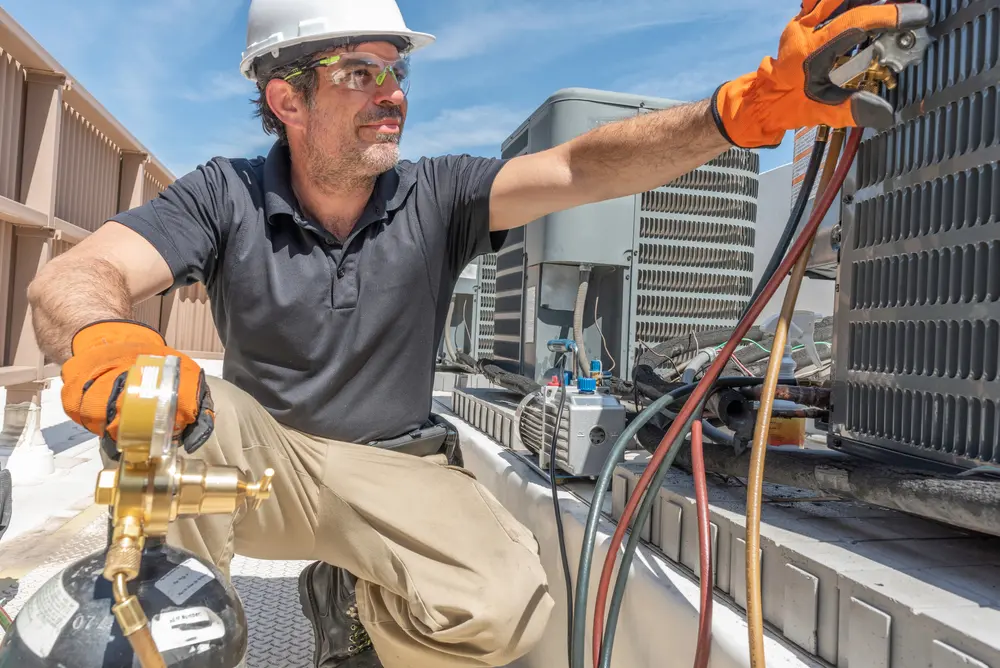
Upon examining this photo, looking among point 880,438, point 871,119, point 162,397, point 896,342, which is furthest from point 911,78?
point 162,397

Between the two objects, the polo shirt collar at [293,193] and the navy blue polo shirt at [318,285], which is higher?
the polo shirt collar at [293,193]

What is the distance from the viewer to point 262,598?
218 centimetres

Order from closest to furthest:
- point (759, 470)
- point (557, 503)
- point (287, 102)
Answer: point (759, 470), point (557, 503), point (287, 102)

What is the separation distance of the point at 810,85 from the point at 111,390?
1.04 meters

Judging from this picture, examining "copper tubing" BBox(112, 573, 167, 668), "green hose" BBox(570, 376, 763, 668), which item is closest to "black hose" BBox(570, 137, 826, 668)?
"green hose" BBox(570, 376, 763, 668)

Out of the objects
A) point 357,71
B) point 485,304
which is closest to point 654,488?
point 357,71

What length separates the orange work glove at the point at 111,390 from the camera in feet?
2.93

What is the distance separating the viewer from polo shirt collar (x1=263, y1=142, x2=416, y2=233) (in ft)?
6.06

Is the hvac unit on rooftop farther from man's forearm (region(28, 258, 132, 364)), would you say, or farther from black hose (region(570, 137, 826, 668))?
man's forearm (region(28, 258, 132, 364))

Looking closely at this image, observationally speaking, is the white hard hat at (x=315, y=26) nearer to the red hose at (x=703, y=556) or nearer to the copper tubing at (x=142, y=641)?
the red hose at (x=703, y=556)

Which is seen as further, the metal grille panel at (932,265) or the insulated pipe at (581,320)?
the insulated pipe at (581,320)

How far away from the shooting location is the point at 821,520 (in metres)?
1.14

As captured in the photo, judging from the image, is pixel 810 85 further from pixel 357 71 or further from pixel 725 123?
pixel 357 71

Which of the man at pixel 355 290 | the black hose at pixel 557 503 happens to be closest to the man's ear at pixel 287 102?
the man at pixel 355 290
